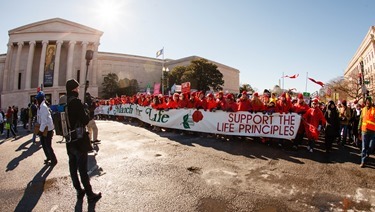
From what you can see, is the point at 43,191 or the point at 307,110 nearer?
the point at 43,191

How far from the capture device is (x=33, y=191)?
4461mm

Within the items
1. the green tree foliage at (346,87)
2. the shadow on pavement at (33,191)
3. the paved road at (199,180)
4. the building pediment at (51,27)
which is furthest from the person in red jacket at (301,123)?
the building pediment at (51,27)

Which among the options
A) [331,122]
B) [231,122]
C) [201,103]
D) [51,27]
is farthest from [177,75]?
[331,122]

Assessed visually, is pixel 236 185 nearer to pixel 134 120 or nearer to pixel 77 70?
pixel 134 120

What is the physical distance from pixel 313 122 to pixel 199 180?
16.5 ft

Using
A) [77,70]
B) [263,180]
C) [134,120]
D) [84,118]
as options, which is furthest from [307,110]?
[77,70]

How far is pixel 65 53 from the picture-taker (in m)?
66.5

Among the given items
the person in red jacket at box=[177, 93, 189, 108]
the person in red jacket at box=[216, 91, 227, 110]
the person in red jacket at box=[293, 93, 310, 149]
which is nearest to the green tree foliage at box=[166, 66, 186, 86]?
the person in red jacket at box=[177, 93, 189, 108]

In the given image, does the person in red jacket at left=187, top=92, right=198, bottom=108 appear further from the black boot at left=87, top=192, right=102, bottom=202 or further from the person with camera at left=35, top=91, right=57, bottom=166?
the black boot at left=87, top=192, right=102, bottom=202

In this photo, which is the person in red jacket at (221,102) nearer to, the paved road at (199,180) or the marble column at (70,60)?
the paved road at (199,180)

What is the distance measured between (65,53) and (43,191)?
2805 inches

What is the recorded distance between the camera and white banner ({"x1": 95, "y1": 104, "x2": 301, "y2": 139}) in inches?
325

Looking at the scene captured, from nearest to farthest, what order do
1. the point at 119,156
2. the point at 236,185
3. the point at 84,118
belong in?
the point at 84,118 → the point at 236,185 → the point at 119,156

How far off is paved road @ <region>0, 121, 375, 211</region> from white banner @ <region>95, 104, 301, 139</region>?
840 mm
